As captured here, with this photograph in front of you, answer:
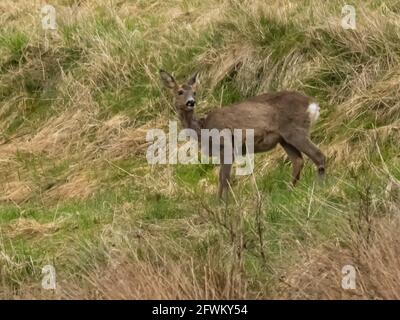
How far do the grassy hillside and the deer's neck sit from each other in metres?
0.57

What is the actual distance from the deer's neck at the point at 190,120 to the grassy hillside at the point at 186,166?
571 mm

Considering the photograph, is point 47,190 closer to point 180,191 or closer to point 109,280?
point 180,191

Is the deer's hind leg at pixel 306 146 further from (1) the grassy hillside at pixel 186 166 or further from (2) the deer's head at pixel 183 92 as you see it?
(2) the deer's head at pixel 183 92

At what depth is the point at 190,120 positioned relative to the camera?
501 inches

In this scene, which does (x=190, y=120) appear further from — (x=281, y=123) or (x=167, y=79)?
(x=281, y=123)

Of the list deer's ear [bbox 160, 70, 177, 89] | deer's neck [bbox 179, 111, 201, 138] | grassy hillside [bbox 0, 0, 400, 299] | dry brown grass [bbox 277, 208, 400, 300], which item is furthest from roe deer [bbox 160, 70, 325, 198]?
dry brown grass [bbox 277, 208, 400, 300]

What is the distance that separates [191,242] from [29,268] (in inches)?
63.0

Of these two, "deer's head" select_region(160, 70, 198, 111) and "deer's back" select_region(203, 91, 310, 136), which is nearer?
"deer's back" select_region(203, 91, 310, 136)

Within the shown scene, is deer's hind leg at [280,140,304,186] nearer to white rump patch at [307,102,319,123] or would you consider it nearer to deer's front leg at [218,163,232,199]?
white rump patch at [307,102,319,123]

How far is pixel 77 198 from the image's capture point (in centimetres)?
1292

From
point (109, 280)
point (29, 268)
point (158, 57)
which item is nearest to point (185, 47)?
point (158, 57)

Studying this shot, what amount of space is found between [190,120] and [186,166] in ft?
2.25

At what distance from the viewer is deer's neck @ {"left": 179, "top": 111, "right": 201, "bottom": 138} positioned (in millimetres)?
12688

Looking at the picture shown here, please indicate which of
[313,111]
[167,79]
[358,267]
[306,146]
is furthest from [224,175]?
[358,267]
